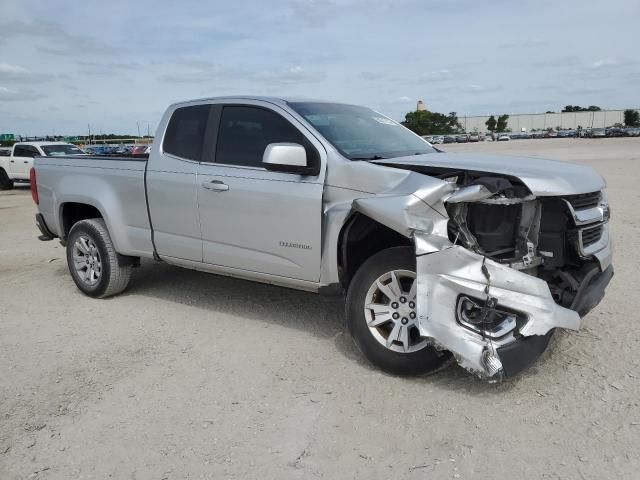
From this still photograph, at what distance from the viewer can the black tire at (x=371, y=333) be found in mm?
3770

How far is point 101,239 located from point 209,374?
239 cm

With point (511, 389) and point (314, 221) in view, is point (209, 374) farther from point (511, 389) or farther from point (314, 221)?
point (511, 389)

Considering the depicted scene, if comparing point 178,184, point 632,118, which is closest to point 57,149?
point 178,184

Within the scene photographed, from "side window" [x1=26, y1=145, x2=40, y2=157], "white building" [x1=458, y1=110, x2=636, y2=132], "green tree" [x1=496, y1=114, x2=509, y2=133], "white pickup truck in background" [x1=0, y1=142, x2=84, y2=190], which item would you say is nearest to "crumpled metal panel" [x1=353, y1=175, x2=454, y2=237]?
"white pickup truck in background" [x1=0, y1=142, x2=84, y2=190]

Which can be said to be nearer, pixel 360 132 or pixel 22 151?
pixel 360 132

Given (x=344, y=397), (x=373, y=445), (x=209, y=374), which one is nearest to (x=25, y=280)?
(x=209, y=374)

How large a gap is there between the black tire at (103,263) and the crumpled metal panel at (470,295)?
3484 millimetres

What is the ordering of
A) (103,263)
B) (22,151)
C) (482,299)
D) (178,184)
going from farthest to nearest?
(22,151), (103,263), (178,184), (482,299)

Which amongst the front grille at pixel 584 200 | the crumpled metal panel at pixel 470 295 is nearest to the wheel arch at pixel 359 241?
the crumpled metal panel at pixel 470 295

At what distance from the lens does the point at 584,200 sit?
12.7 ft

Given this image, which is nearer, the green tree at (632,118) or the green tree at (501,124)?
the green tree at (632,118)

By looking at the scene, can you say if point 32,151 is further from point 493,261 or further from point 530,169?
point 493,261

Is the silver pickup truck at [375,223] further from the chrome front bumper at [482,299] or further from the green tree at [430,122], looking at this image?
the green tree at [430,122]

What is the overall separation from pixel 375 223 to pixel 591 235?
1471mm
